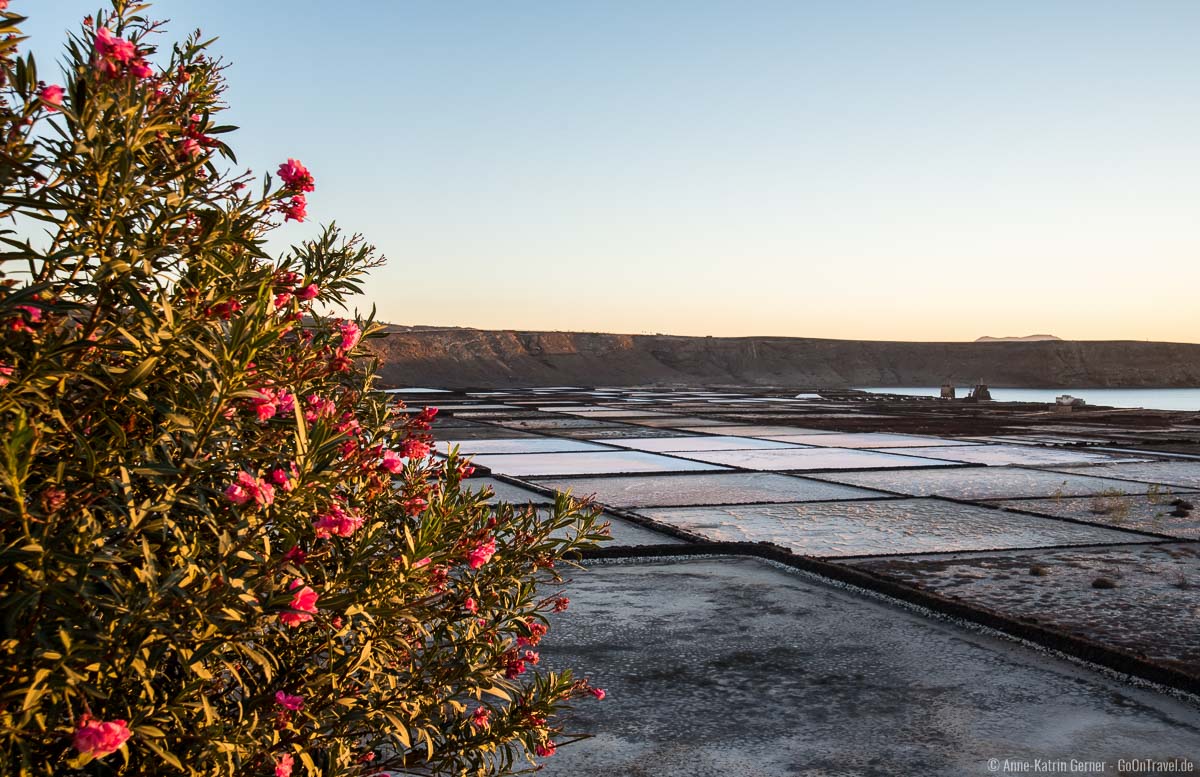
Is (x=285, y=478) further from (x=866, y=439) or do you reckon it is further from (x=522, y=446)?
(x=866, y=439)

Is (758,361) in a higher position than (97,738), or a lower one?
higher

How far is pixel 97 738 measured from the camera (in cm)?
202

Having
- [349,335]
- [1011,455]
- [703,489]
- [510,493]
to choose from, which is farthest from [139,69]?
[1011,455]

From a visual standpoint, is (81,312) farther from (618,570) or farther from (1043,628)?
(618,570)

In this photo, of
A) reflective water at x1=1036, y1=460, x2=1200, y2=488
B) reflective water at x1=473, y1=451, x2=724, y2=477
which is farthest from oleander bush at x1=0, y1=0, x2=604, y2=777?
reflective water at x1=1036, y1=460, x2=1200, y2=488

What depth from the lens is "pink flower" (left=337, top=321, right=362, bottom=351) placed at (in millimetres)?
3205

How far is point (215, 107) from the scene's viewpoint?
3027 millimetres

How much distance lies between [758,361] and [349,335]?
92173 mm

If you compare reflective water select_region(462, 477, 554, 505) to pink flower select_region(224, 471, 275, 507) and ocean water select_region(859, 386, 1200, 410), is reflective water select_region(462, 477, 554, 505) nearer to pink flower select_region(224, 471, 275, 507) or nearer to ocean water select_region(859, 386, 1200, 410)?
pink flower select_region(224, 471, 275, 507)

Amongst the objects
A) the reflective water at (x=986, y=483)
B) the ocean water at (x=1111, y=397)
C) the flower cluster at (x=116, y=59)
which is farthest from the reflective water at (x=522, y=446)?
the ocean water at (x=1111, y=397)

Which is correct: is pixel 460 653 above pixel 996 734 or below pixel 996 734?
above

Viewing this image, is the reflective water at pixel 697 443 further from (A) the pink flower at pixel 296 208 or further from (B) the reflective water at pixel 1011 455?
(A) the pink flower at pixel 296 208

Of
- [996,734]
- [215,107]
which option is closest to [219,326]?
[215,107]

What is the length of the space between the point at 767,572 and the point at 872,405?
3593 cm
